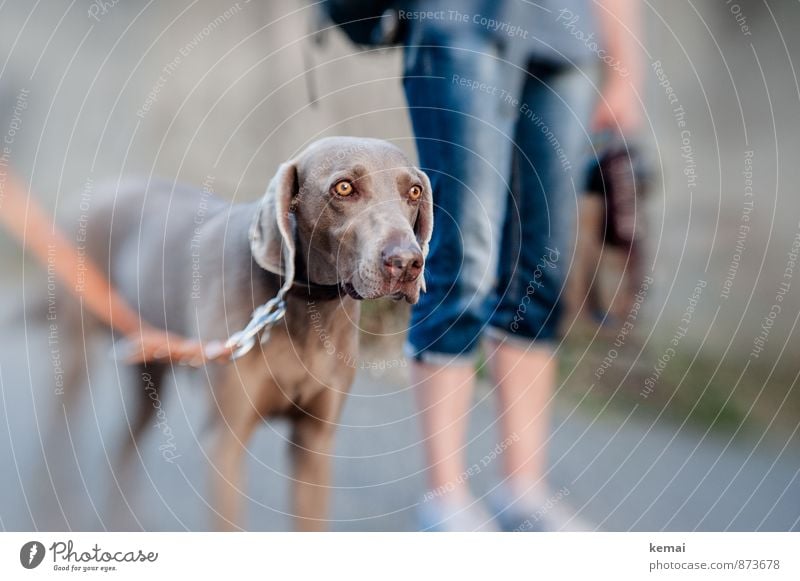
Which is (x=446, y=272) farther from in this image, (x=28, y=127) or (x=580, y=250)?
(x=28, y=127)

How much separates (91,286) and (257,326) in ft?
0.96

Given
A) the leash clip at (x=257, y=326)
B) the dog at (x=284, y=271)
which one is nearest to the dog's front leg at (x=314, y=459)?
the dog at (x=284, y=271)

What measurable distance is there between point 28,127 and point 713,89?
119cm

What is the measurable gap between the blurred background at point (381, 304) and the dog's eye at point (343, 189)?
0.41 ft

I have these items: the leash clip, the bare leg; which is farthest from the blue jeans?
the leash clip

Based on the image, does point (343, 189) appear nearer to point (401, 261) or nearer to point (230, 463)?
point (401, 261)

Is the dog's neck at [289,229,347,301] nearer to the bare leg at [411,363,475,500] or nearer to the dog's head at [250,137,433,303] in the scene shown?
the dog's head at [250,137,433,303]

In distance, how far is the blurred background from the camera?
4.27ft

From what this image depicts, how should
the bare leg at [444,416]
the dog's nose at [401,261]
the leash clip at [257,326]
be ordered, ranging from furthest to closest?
the bare leg at [444,416] < the leash clip at [257,326] < the dog's nose at [401,261]

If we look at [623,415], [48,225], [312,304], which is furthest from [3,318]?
[623,415]

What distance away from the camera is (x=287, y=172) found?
1224 mm

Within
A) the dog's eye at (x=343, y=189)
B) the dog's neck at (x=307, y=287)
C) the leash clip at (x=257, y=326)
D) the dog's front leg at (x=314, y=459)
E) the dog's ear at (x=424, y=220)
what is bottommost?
the dog's front leg at (x=314, y=459)

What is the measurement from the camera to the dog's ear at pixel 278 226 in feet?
3.97

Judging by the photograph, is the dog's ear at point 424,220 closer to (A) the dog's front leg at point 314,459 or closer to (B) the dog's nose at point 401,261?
(B) the dog's nose at point 401,261
